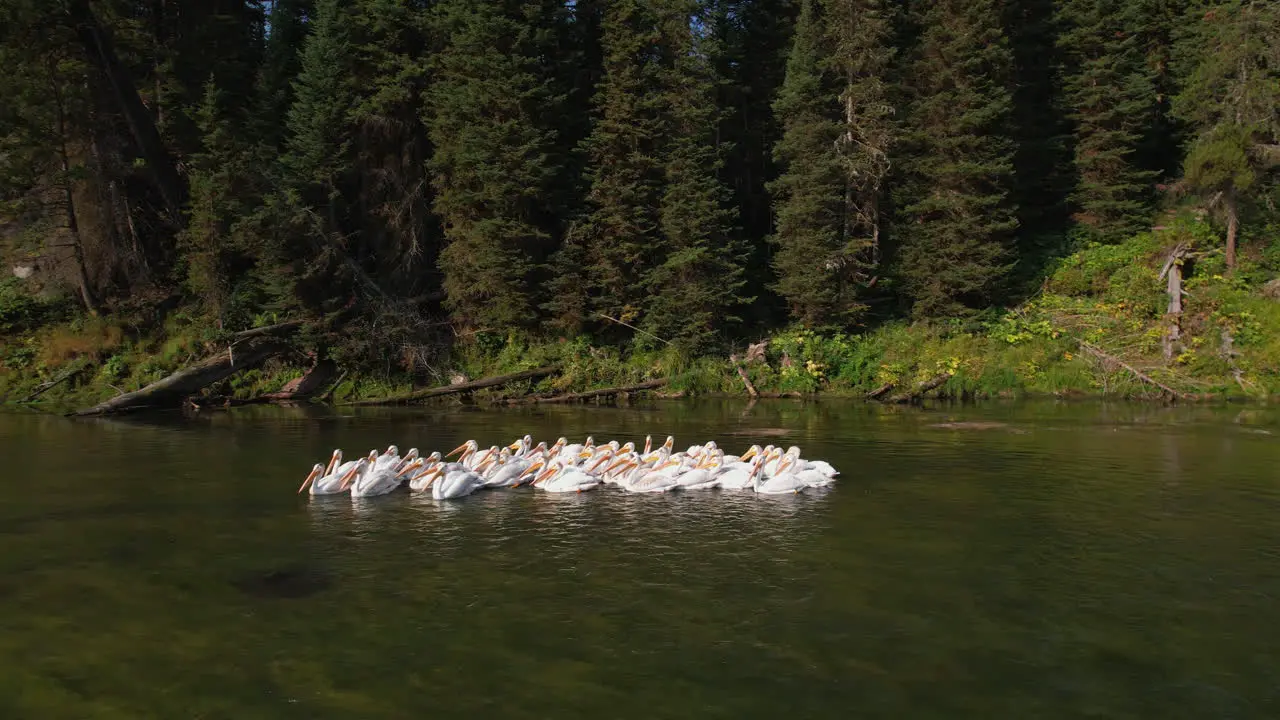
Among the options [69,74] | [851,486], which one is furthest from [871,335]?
[69,74]

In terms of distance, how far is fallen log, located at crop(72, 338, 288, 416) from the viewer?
88.2 feet

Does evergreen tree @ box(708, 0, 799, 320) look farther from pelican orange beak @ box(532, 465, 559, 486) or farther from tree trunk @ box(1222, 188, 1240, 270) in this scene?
pelican orange beak @ box(532, 465, 559, 486)

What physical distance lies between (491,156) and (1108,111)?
82.9 feet

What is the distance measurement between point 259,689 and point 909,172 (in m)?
33.5

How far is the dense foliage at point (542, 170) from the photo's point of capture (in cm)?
3130

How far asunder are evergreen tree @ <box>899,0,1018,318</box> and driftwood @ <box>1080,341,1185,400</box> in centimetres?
428

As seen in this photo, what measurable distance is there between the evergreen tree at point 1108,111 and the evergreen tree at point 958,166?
3.42 metres

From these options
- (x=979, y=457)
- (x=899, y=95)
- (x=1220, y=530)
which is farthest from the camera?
(x=899, y=95)

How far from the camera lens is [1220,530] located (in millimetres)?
12242

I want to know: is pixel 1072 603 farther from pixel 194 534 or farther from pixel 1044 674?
pixel 194 534

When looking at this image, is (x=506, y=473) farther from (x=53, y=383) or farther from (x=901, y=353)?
(x=53, y=383)

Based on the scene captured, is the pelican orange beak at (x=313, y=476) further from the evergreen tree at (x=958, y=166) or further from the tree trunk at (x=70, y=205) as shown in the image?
the evergreen tree at (x=958, y=166)

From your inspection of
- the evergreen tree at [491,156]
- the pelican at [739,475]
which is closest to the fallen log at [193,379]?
the evergreen tree at [491,156]

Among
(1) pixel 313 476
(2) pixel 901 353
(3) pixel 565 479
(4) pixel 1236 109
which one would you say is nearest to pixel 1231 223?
(4) pixel 1236 109
